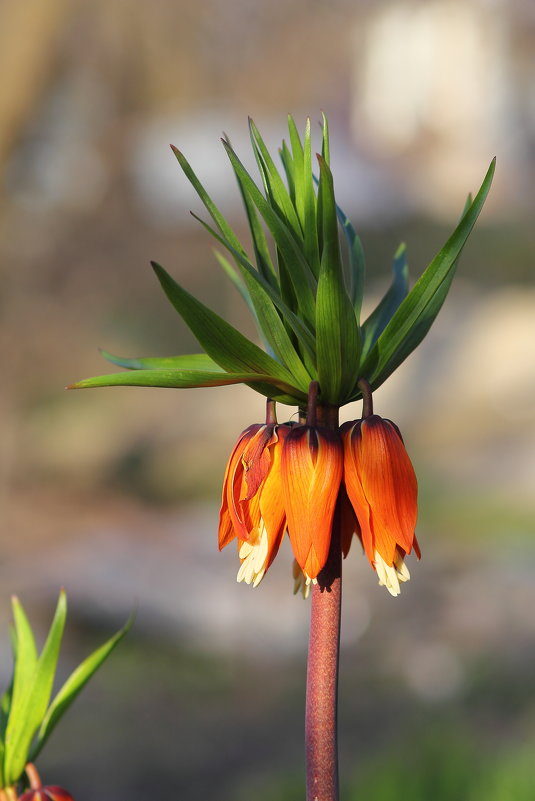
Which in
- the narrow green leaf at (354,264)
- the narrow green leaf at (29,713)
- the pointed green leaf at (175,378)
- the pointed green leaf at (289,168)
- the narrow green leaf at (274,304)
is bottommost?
Answer: the narrow green leaf at (29,713)

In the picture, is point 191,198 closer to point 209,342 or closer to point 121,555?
point 121,555

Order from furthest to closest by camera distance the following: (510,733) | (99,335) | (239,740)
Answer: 1. (99,335)
2. (239,740)
3. (510,733)

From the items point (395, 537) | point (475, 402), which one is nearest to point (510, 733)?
point (395, 537)

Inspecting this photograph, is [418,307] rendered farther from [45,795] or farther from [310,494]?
[45,795]

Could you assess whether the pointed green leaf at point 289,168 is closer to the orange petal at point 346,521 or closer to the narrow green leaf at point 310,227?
the narrow green leaf at point 310,227

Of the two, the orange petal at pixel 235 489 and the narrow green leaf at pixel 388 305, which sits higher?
the narrow green leaf at pixel 388 305

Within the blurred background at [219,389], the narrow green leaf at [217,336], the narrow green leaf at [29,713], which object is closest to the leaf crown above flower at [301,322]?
the narrow green leaf at [217,336]

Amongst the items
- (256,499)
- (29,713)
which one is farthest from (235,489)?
(29,713)
